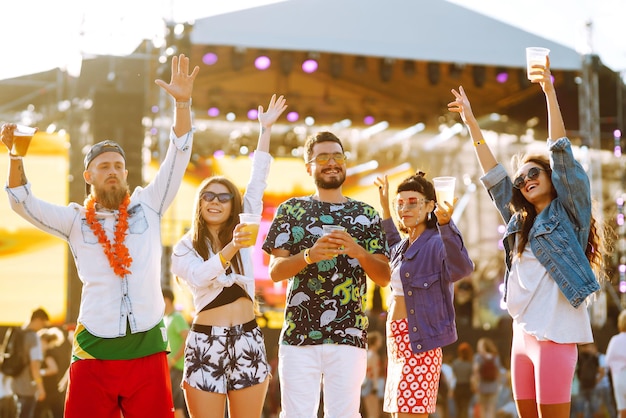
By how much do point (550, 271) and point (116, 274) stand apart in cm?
183

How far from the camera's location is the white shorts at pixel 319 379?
3.76 metres

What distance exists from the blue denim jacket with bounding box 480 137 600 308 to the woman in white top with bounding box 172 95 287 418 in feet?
4.19

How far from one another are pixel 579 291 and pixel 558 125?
0.72m

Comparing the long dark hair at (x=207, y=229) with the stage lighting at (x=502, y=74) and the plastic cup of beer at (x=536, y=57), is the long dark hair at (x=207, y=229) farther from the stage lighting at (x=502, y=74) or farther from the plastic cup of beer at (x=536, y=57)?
the stage lighting at (x=502, y=74)

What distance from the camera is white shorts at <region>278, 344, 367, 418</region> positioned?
376 centimetres

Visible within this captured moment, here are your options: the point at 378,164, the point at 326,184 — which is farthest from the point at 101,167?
the point at 378,164

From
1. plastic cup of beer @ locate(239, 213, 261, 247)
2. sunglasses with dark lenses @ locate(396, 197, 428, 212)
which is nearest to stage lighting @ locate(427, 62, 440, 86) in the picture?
sunglasses with dark lenses @ locate(396, 197, 428, 212)

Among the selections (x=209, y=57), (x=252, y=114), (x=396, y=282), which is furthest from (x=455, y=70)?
(x=396, y=282)

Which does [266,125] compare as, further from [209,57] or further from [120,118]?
[209,57]

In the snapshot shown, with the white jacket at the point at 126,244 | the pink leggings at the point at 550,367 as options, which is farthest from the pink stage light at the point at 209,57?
the pink leggings at the point at 550,367

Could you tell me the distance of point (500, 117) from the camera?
15.1 m

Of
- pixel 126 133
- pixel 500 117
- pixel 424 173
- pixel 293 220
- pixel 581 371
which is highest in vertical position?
pixel 500 117

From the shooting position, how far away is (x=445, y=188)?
3.71 metres

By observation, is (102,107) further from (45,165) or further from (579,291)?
(579,291)
